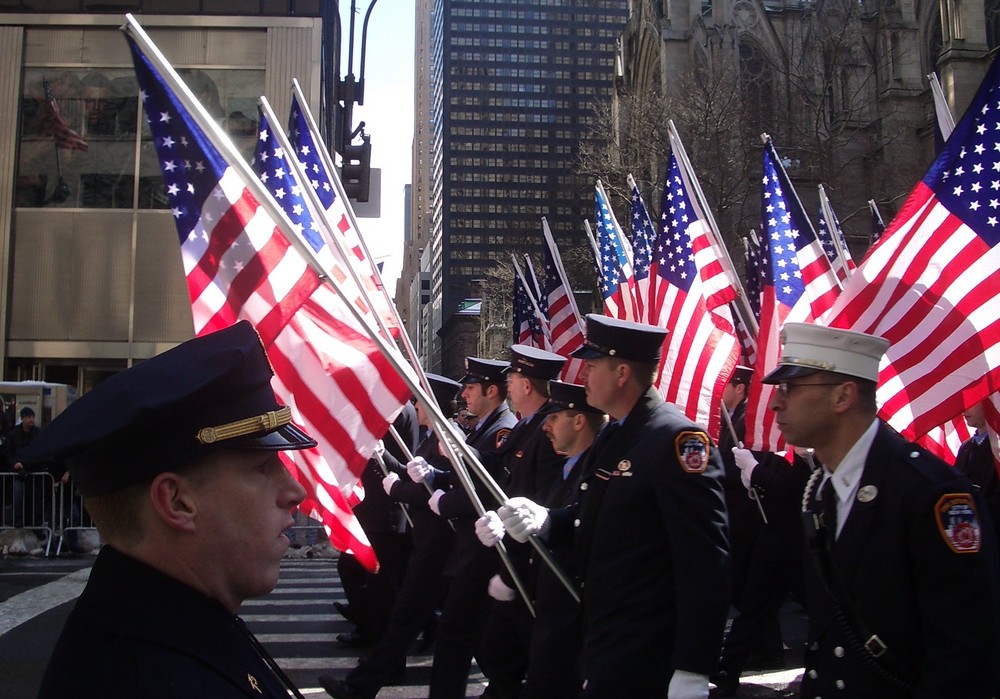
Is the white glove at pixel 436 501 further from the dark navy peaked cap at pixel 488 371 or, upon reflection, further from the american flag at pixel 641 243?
the american flag at pixel 641 243

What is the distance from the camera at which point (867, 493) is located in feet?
10.7

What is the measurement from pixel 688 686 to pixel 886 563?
829mm

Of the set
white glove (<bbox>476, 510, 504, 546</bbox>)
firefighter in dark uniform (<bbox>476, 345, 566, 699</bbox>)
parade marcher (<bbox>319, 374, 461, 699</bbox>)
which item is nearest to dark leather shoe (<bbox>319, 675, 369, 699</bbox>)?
parade marcher (<bbox>319, 374, 461, 699</bbox>)

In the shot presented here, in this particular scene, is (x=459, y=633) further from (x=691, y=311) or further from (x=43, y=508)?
(x=43, y=508)

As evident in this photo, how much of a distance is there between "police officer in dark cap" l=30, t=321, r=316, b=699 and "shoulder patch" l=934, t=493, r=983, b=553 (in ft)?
6.73

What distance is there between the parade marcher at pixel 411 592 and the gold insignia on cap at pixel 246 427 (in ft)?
13.3

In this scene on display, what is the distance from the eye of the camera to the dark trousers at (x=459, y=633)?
5871 mm

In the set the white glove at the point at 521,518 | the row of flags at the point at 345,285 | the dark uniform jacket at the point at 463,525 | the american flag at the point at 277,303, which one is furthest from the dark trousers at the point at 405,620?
the white glove at the point at 521,518

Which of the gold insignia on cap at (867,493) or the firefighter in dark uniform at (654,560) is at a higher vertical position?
the gold insignia on cap at (867,493)

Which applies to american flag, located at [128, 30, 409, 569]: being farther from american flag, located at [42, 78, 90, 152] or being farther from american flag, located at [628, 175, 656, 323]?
american flag, located at [42, 78, 90, 152]

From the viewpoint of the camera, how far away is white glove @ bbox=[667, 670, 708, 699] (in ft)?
11.5

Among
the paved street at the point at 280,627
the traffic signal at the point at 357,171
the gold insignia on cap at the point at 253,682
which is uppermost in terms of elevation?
the traffic signal at the point at 357,171

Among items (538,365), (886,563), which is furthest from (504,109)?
(886,563)

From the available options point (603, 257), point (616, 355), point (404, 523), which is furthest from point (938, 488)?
point (603, 257)
